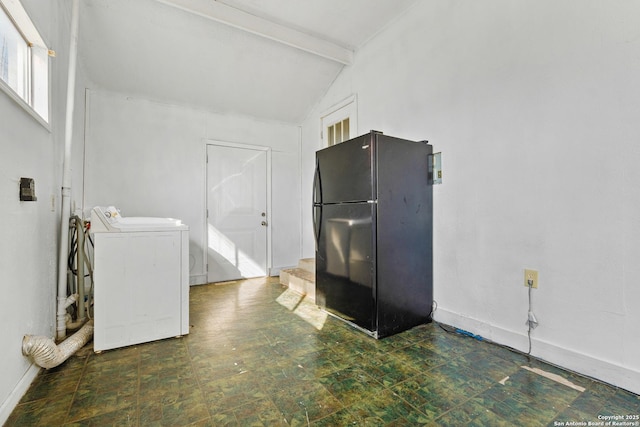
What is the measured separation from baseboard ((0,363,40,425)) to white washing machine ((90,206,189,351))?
377 mm

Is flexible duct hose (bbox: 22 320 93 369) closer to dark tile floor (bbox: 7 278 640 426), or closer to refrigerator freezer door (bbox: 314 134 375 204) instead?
dark tile floor (bbox: 7 278 640 426)

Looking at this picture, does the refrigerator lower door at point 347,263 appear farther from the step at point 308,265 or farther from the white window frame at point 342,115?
the white window frame at point 342,115

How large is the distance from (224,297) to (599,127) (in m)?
3.64

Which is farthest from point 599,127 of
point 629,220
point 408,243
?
point 408,243

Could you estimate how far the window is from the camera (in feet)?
5.20

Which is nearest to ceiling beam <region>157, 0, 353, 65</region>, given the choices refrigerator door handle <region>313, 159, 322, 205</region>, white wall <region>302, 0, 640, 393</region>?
white wall <region>302, 0, 640, 393</region>

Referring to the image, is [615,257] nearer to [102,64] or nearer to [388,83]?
[388,83]

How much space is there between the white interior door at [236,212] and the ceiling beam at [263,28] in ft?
5.54

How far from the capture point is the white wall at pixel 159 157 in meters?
3.46

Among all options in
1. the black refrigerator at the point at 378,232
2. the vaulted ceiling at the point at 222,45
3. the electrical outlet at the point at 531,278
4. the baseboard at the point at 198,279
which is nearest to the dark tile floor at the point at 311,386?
the black refrigerator at the point at 378,232

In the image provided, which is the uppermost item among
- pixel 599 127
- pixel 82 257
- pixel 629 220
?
pixel 599 127

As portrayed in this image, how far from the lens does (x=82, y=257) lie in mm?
2492

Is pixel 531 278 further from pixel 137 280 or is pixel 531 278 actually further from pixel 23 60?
pixel 23 60

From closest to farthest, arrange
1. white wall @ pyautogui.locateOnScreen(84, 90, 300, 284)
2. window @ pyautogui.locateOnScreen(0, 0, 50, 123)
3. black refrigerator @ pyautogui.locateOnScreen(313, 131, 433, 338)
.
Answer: window @ pyautogui.locateOnScreen(0, 0, 50, 123), black refrigerator @ pyautogui.locateOnScreen(313, 131, 433, 338), white wall @ pyautogui.locateOnScreen(84, 90, 300, 284)
